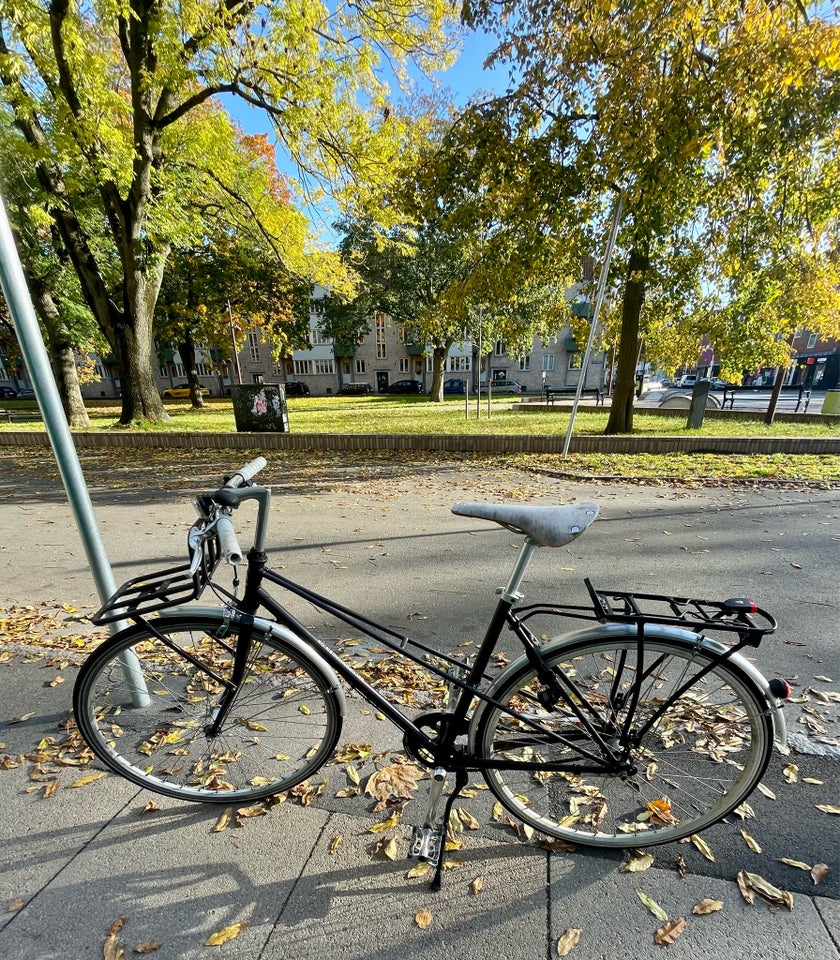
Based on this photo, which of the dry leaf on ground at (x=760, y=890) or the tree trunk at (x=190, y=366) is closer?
the dry leaf on ground at (x=760, y=890)

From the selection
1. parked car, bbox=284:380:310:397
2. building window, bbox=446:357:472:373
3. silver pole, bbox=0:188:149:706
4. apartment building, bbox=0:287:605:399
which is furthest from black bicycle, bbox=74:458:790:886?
building window, bbox=446:357:472:373

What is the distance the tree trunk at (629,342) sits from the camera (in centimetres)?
921

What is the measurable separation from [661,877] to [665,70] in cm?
827

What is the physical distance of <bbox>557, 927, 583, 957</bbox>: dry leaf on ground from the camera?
133cm

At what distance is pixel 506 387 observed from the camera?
132 feet

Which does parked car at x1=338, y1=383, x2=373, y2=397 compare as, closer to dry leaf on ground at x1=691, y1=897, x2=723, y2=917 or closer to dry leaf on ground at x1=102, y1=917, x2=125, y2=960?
dry leaf on ground at x1=102, y1=917, x2=125, y2=960

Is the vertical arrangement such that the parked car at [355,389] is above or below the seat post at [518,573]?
below

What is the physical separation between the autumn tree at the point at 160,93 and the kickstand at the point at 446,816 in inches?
423

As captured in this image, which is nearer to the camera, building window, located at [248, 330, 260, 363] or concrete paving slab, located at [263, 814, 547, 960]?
concrete paving slab, located at [263, 814, 547, 960]

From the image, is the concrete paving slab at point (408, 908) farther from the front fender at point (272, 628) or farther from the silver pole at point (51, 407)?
the silver pole at point (51, 407)

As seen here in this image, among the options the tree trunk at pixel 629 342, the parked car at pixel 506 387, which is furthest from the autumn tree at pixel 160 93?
the parked car at pixel 506 387

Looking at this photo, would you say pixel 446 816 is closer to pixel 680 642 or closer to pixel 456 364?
pixel 680 642

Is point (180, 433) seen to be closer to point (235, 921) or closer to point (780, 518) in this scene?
point (235, 921)

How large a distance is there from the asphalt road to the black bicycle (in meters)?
0.27
